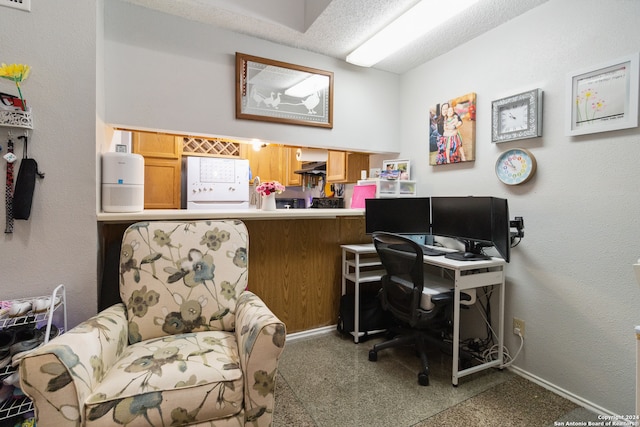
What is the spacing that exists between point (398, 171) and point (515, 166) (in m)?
0.93

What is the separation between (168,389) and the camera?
1.05 meters

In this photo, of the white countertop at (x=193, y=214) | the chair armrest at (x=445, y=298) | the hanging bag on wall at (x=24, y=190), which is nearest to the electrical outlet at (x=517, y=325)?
the chair armrest at (x=445, y=298)

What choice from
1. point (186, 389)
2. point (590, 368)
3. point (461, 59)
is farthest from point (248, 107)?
point (590, 368)

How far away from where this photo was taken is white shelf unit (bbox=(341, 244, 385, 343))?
2322mm

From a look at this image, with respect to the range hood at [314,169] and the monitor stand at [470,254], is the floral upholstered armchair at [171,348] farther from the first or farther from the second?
the range hood at [314,169]

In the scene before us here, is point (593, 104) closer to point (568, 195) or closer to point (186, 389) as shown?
point (568, 195)

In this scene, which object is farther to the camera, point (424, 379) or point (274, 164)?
point (274, 164)

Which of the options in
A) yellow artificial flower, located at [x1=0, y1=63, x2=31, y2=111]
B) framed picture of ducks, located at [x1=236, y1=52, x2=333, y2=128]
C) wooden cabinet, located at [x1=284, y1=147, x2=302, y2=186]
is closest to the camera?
yellow artificial flower, located at [x1=0, y1=63, x2=31, y2=111]

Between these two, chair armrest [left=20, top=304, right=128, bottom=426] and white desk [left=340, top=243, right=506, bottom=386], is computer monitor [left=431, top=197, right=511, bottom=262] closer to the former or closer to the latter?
white desk [left=340, top=243, right=506, bottom=386]

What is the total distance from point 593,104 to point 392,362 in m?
1.98

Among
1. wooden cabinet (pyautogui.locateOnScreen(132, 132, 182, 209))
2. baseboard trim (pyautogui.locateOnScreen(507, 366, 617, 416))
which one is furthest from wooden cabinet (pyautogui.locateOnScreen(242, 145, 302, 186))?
baseboard trim (pyautogui.locateOnScreen(507, 366, 617, 416))

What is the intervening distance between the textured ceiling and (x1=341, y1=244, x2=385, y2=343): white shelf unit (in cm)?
162

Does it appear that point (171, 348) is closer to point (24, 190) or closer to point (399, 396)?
point (24, 190)

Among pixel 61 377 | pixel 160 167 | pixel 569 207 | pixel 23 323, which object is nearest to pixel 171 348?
pixel 61 377
